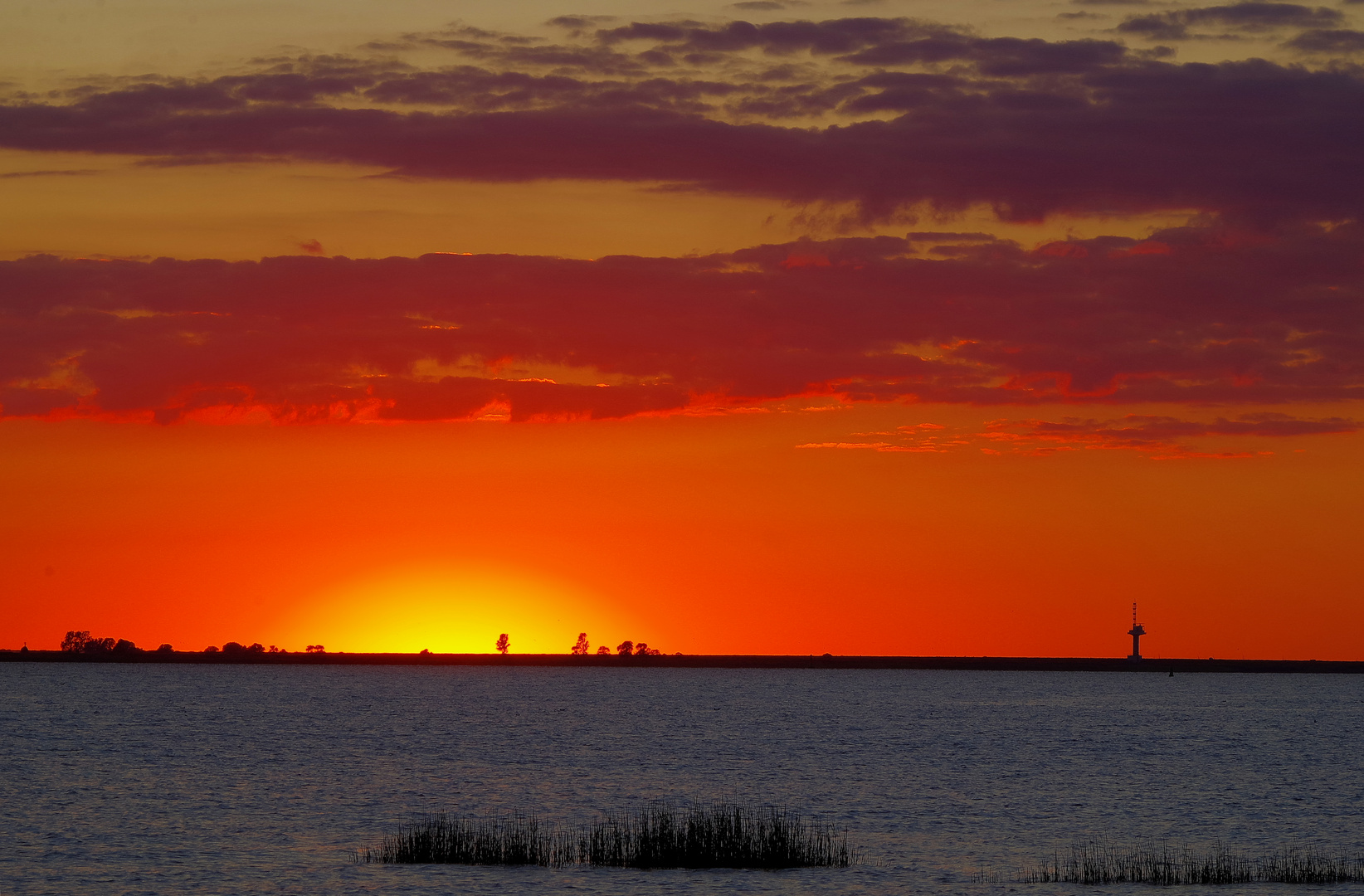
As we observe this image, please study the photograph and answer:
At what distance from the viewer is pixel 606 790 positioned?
88.4 meters

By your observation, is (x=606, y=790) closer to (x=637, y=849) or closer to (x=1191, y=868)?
(x=637, y=849)

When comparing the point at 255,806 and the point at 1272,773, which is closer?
the point at 255,806

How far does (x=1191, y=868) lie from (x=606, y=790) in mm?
38417

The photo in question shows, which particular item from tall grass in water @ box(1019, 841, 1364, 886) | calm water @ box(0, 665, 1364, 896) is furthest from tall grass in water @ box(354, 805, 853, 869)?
tall grass in water @ box(1019, 841, 1364, 886)

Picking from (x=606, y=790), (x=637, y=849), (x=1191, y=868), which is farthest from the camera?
(x=606, y=790)

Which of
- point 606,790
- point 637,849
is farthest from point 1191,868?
point 606,790

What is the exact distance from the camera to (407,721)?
162250 mm

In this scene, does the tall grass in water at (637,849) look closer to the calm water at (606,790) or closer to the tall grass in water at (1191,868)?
the calm water at (606,790)

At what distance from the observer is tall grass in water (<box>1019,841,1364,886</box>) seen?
5541 cm

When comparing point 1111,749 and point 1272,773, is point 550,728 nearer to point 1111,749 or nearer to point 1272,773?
point 1111,749

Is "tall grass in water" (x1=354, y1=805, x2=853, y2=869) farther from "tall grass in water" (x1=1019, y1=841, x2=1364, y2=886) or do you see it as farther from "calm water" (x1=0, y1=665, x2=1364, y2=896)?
"tall grass in water" (x1=1019, y1=841, x2=1364, y2=886)

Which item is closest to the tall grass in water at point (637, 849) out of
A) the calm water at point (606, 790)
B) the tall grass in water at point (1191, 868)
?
the calm water at point (606, 790)

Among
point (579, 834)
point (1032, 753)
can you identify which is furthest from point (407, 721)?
point (579, 834)

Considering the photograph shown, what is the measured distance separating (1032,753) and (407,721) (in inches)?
2643
